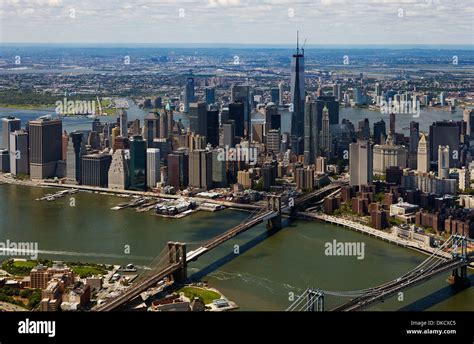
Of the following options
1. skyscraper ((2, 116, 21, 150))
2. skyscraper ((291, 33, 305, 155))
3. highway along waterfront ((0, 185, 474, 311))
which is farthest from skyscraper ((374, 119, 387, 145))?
skyscraper ((2, 116, 21, 150))

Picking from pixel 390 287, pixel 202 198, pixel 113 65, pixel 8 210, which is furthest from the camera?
pixel 113 65

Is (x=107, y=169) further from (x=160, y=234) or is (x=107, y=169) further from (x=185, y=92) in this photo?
(x=185, y=92)

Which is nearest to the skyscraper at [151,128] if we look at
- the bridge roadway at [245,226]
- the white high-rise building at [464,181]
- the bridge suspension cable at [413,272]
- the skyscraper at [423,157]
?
the bridge roadway at [245,226]

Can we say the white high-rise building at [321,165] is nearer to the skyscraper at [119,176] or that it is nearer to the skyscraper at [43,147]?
the skyscraper at [119,176]

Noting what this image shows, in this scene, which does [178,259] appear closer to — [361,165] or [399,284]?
[399,284]

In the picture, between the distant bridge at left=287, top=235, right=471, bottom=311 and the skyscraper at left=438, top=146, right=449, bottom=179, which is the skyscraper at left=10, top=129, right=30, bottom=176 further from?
the distant bridge at left=287, top=235, right=471, bottom=311
